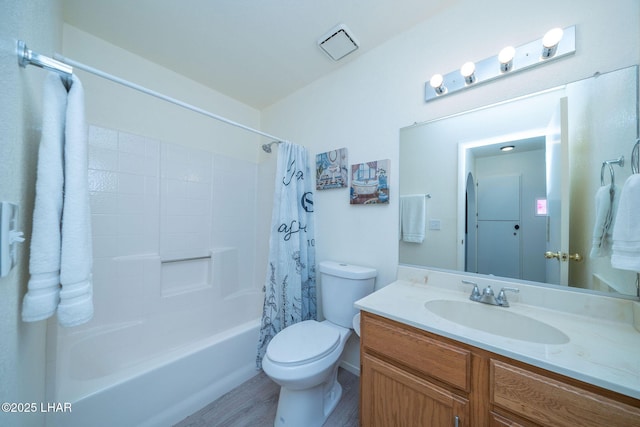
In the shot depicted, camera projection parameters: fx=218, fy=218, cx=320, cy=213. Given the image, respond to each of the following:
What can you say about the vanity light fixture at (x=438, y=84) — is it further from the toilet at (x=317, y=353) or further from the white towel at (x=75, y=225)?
the white towel at (x=75, y=225)

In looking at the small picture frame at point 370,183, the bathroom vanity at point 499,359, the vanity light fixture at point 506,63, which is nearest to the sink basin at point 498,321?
the bathroom vanity at point 499,359

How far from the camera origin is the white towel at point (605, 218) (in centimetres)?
84

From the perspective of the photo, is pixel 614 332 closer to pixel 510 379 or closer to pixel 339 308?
pixel 510 379

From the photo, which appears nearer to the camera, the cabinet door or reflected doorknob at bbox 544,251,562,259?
the cabinet door

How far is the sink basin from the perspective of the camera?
2.75 feet

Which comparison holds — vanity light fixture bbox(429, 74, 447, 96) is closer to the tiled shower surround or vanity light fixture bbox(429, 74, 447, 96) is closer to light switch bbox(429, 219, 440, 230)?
light switch bbox(429, 219, 440, 230)

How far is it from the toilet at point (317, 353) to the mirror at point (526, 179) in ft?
1.36

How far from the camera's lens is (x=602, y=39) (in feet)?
2.93

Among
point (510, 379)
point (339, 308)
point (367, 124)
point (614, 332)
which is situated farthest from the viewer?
point (367, 124)

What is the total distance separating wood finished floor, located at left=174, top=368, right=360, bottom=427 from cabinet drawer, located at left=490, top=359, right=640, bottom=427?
95cm

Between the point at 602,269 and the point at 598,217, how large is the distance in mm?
213

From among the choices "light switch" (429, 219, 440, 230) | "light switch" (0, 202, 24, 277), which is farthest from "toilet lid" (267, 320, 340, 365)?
"light switch" (0, 202, 24, 277)

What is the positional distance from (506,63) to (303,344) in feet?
5.77

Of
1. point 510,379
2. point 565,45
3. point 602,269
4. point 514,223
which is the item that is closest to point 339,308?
point 510,379
